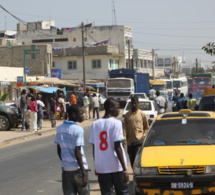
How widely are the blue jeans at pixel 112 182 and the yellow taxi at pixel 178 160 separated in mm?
838

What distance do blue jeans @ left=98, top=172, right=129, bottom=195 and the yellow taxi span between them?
2.75ft

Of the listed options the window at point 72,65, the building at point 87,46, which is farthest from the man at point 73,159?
the window at point 72,65

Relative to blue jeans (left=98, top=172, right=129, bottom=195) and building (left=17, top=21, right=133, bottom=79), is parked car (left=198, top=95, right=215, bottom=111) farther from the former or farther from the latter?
building (left=17, top=21, right=133, bottom=79)

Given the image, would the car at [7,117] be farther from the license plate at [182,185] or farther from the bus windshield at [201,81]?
the bus windshield at [201,81]

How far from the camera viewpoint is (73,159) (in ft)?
20.6

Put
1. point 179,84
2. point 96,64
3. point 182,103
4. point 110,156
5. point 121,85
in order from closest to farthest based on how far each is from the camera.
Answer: point 110,156
point 182,103
point 121,85
point 96,64
point 179,84

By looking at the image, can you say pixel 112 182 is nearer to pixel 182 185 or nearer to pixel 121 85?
pixel 182 185

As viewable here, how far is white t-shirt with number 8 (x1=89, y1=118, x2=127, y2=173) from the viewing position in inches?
258

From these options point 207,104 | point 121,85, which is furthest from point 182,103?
point 121,85

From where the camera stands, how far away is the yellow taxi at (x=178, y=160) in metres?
7.27

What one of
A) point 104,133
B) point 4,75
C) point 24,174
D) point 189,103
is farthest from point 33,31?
point 104,133

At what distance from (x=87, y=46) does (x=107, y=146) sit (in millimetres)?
63942

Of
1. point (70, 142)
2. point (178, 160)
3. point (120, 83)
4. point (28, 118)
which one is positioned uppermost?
point (120, 83)

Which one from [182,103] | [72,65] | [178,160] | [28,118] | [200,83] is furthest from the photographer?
[72,65]
